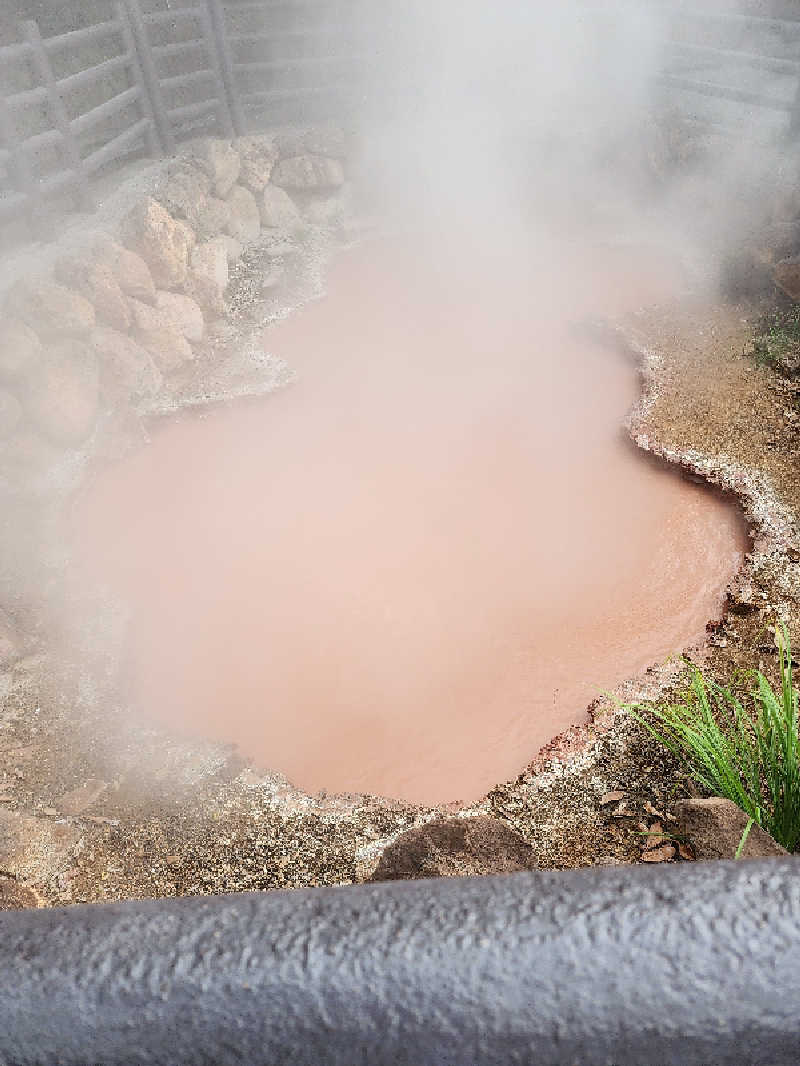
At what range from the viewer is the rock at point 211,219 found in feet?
20.7

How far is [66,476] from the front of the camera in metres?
4.32

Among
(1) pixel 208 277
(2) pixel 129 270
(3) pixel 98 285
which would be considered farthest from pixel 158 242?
(3) pixel 98 285

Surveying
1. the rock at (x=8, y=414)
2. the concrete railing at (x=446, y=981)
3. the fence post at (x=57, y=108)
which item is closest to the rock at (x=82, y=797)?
the rock at (x=8, y=414)

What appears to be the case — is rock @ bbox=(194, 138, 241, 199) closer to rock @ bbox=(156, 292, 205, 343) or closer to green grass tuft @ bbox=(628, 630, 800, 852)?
rock @ bbox=(156, 292, 205, 343)

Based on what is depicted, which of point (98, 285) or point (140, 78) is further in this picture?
point (140, 78)

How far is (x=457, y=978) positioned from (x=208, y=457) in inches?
180

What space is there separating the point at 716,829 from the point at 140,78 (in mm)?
6880

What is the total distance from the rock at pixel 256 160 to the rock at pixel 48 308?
2.89 meters

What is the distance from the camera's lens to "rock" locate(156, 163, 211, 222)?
6.09 meters

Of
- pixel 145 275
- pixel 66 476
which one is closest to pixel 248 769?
pixel 66 476

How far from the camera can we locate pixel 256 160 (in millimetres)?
7145

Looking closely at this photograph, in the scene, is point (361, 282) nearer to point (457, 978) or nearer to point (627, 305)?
point (627, 305)

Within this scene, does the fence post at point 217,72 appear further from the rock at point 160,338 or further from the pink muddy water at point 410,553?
the rock at point 160,338

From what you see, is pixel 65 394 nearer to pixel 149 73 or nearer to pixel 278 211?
pixel 278 211
